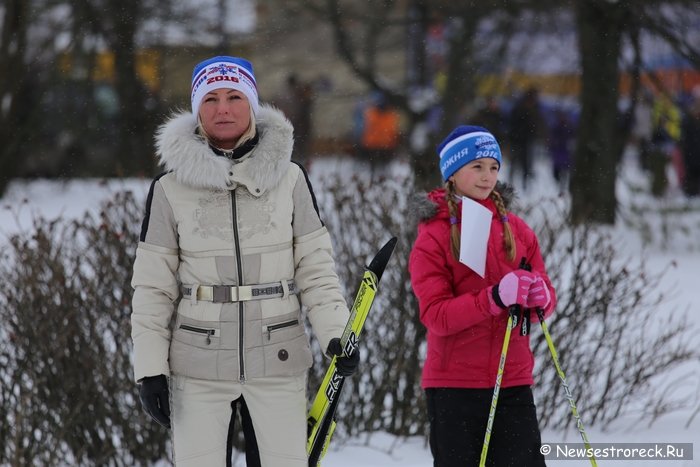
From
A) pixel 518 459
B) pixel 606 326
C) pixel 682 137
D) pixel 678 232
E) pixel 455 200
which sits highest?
pixel 682 137

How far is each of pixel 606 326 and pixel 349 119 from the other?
16390 millimetres

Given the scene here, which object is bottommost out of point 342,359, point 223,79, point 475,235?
point 342,359

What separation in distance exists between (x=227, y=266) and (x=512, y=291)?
90cm

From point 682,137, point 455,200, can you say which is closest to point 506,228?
point 455,200

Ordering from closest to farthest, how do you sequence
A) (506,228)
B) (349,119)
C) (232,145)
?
1. (232,145)
2. (506,228)
3. (349,119)

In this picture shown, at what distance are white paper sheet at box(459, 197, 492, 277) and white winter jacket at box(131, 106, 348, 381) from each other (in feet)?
1.65

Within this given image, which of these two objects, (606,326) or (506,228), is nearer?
(506,228)

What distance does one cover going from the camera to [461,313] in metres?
3.42

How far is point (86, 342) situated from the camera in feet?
15.9

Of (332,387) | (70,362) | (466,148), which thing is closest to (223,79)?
(466,148)

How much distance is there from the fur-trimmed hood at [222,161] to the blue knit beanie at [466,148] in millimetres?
701

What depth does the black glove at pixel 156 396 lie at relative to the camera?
122 inches

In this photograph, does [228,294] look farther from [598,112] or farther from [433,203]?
[598,112]

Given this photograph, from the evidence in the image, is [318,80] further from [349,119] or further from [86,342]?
[86,342]
